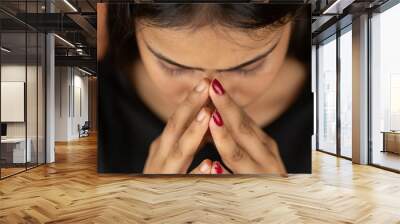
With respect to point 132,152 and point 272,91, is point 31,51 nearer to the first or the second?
point 132,152

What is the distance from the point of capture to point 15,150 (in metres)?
7.17

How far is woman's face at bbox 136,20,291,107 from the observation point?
6.52m

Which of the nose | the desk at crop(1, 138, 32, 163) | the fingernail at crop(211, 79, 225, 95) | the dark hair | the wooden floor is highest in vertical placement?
the dark hair

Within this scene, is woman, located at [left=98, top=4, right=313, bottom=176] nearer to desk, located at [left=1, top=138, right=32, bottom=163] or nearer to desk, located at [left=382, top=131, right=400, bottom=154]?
desk, located at [left=1, top=138, right=32, bottom=163]

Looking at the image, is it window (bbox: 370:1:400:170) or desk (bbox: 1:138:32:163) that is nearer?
desk (bbox: 1:138:32:163)

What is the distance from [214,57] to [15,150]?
411cm

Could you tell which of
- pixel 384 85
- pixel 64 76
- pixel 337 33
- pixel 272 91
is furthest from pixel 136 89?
A: pixel 64 76

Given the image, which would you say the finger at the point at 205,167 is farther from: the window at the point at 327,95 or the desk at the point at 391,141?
the window at the point at 327,95

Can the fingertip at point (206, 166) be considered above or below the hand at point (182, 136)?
below

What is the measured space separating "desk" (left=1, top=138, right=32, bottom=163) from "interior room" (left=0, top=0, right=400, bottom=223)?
0.03m

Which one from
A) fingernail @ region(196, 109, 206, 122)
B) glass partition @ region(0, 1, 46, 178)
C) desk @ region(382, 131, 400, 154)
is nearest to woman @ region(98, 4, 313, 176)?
fingernail @ region(196, 109, 206, 122)

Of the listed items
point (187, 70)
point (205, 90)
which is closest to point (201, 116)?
point (205, 90)

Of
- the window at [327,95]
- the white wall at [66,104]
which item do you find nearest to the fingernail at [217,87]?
the window at [327,95]

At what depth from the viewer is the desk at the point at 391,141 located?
24.8 ft
